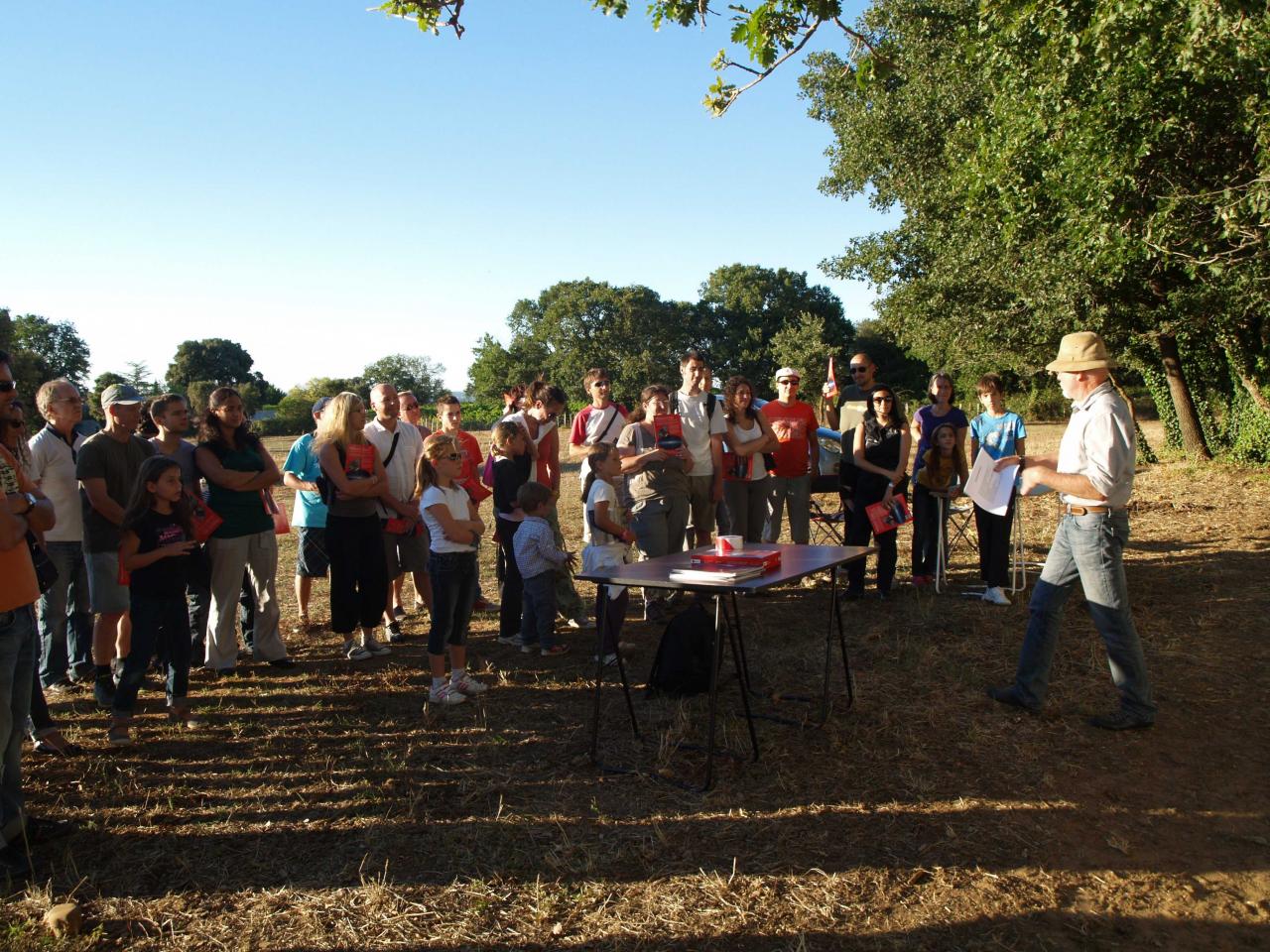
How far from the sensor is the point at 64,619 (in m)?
5.66

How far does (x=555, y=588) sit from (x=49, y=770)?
11.0 feet

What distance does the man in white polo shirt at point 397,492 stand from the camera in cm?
663

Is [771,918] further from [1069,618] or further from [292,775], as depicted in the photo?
[1069,618]

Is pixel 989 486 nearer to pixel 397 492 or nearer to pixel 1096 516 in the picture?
pixel 1096 516

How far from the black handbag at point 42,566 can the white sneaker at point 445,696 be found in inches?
81.8

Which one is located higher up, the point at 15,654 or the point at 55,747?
the point at 15,654

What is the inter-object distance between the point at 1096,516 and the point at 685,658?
7.88ft

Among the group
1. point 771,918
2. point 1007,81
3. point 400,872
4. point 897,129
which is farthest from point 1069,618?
point 897,129

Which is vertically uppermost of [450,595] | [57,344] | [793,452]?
[57,344]

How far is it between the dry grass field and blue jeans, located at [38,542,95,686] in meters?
0.33

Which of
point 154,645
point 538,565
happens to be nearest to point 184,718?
point 154,645

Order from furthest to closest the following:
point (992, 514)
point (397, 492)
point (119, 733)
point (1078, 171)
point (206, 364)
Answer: point (206, 364), point (1078, 171), point (992, 514), point (397, 492), point (119, 733)

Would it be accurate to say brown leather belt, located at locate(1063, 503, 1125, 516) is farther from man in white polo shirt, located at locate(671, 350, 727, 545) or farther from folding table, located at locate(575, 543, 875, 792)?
man in white polo shirt, located at locate(671, 350, 727, 545)

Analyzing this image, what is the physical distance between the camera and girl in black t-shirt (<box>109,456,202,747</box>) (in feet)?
15.8
